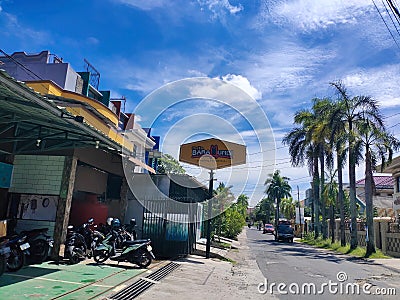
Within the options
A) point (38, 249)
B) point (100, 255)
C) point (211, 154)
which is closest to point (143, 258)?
point (100, 255)

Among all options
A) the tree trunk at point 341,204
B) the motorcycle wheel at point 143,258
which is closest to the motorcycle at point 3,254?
the motorcycle wheel at point 143,258

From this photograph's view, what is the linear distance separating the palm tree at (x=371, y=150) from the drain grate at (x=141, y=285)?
582 inches

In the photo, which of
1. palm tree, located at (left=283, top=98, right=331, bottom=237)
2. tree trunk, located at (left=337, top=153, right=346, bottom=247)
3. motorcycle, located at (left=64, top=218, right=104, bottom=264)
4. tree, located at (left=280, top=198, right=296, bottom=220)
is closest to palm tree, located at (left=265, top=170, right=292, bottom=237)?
tree, located at (left=280, top=198, right=296, bottom=220)

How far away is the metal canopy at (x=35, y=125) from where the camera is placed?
19.7 feet

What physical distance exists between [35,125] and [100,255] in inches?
157

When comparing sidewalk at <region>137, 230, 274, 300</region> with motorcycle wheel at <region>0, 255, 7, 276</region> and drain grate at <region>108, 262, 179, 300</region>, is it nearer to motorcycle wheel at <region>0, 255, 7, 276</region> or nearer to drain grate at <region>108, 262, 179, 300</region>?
drain grate at <region>108, 262, 179, 300</region>

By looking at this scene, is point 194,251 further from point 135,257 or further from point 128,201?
point 135,257

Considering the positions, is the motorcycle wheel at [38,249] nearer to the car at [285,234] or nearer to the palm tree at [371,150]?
the palm tree at [371,150]

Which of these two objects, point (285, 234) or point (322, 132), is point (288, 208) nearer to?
point (285, 234)

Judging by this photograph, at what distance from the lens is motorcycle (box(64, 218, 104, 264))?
31.3ft

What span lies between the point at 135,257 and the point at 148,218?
10.1 ft

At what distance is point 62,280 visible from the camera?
7.43 meters

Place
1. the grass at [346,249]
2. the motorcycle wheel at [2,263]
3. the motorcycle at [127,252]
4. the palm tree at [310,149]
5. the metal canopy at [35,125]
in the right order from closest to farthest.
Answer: the metal canopy at [35,125] → the motorcycle wheel at [2,263] → the motorcycle at [127,252] → the grass at [346,249] → the palm tree at [310,149]

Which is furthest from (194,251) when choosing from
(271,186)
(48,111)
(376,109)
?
(271,186)
